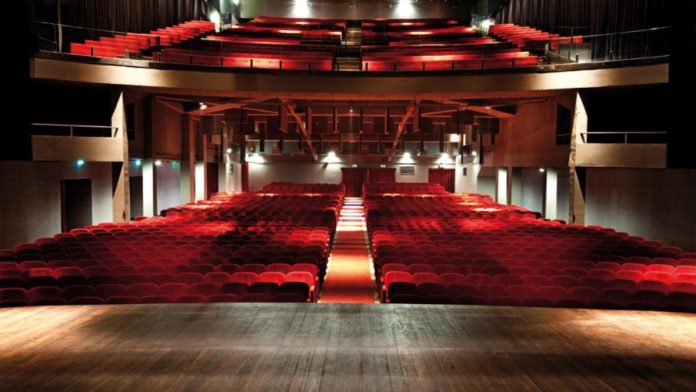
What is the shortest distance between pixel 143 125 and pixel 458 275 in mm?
16565

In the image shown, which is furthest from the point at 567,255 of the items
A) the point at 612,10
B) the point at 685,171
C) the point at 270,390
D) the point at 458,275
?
the point at 612,10

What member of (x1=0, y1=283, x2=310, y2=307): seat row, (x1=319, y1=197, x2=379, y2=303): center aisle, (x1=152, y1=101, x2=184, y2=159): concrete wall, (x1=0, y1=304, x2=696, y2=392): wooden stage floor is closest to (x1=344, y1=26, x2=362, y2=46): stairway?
(x1=152, y1=101, x2=184, y2=159): concrete wall

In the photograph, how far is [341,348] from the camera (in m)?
5.50

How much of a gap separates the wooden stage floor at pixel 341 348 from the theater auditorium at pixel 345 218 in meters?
0.03

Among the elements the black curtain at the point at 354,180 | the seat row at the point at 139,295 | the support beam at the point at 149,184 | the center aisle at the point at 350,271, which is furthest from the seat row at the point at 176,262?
the black curtain at the point at 354,180

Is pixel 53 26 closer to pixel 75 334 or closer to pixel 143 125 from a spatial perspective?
pixel 143 125

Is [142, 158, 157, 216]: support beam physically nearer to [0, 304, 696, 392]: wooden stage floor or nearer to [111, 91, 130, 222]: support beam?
[111, 91, 130, 222]: support beam

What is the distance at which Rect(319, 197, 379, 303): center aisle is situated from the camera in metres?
10.4

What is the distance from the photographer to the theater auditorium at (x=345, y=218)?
5320 millimetres

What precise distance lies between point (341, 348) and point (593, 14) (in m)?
18.7

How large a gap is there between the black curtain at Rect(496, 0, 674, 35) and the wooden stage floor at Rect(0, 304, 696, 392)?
12047mm

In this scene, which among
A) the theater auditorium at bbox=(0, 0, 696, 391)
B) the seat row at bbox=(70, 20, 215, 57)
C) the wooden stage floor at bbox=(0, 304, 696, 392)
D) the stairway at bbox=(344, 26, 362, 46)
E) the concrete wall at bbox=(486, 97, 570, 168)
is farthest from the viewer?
the stairway at bbox=(344, 26, 362, 46)

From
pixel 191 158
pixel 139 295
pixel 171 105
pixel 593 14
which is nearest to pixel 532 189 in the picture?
pixel 593 14

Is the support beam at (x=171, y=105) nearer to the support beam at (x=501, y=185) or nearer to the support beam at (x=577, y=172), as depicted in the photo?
the support beam at (x=577, y=172)
